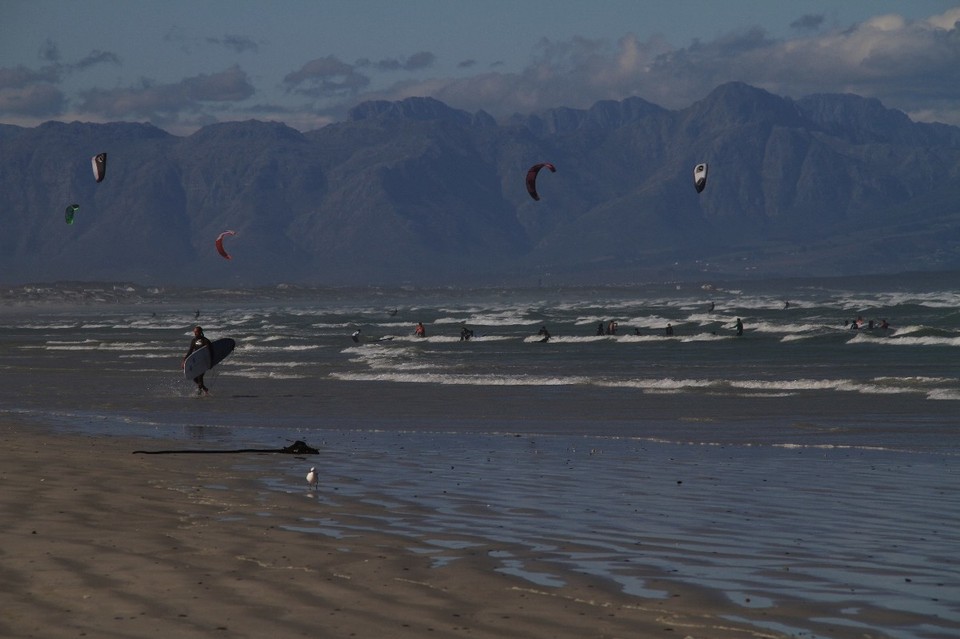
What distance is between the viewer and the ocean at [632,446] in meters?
9.06

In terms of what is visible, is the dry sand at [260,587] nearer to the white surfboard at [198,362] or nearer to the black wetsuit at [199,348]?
the black wetsuit at [199,348]

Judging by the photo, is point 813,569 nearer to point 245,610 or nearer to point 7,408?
point 245,610

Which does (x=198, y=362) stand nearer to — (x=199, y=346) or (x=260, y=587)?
(x=199, y=346)

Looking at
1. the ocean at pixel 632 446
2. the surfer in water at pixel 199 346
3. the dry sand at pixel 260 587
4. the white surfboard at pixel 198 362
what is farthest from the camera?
the white surfboard at pixel 198 362

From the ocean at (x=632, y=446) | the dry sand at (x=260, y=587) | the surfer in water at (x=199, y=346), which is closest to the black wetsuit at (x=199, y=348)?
the surfer in water at (x=199, y=346)

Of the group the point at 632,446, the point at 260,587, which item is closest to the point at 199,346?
the point at 632,446

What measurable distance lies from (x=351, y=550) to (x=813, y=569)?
10.0 ft

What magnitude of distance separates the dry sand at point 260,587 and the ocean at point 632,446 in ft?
1.11

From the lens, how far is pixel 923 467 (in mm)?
14555

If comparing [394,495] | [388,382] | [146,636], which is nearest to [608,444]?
[394,495]

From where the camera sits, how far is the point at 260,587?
26.5 ft

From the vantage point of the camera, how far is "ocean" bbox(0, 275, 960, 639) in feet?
29.7

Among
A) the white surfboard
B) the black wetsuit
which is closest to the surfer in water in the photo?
the black wetsuit

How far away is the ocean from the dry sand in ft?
1.11
